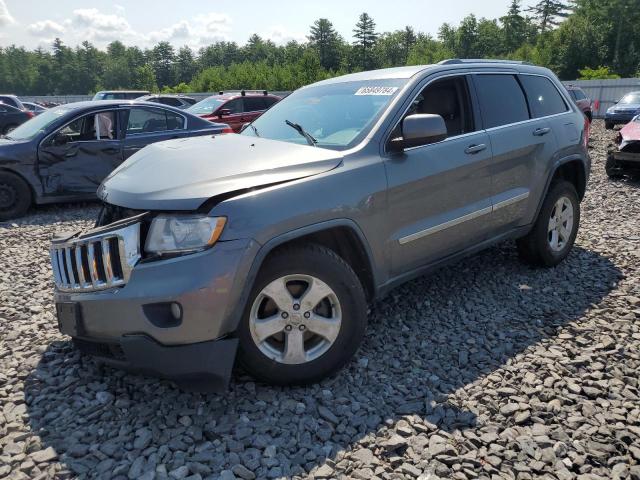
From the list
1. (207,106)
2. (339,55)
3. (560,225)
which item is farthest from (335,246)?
(339,55)

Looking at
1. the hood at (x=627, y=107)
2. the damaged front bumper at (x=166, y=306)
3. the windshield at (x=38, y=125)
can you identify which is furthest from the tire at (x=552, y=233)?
the hood at (x=627, y=107)

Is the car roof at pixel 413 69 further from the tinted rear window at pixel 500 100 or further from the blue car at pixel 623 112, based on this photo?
the blue car at pixel 623 112

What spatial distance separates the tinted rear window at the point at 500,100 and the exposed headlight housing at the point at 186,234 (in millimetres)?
2476

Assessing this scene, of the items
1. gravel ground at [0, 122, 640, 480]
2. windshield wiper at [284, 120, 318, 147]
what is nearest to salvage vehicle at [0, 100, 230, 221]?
gravel ground at [0, 122, 640, 480]

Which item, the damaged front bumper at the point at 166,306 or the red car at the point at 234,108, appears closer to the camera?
the damaged front bumper at the point at 166,306

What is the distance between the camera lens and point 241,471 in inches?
91.4

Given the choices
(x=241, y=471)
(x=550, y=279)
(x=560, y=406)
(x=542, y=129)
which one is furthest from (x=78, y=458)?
(x=542, y=129)

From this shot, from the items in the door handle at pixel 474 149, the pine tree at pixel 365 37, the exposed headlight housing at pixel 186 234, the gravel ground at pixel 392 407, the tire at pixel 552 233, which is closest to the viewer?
the gravel ground at pixel 392 407

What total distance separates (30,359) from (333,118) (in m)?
2.56

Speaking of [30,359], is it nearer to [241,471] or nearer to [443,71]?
[241,471]

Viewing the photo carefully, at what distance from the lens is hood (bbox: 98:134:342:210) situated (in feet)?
8.53

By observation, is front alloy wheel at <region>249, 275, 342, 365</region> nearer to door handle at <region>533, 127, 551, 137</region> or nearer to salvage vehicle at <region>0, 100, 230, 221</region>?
door handle at <region>533, 127, 551, 137</region>

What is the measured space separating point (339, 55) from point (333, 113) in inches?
3901

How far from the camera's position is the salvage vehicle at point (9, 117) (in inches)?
641
